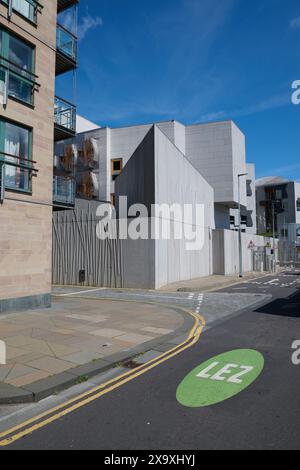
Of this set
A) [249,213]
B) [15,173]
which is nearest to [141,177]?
[15,173]

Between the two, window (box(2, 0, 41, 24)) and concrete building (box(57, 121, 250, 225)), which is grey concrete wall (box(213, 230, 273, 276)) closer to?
concrete building (box(57, 121, 250, 225))

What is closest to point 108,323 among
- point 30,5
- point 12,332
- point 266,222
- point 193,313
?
point 12,332

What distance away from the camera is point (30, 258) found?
1298cm

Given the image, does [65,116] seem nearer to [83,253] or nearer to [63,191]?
[63,191]

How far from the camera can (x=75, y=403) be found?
5141 millimetres

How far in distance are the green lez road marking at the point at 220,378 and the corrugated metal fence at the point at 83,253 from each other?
54.2 ft

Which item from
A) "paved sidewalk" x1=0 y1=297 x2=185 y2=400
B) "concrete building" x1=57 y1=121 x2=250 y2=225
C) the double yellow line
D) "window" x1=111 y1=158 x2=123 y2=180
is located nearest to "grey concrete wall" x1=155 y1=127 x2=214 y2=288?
"paved sidewalk" x1=0 y1=297 x2=185 y2=400

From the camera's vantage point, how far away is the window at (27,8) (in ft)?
41.9

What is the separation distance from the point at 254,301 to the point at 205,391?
11.6m

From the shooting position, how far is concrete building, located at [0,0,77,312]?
39.9 ft

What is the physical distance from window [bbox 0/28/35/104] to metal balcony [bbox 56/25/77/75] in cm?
182

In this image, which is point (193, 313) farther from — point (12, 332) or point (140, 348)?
point (12, 332)

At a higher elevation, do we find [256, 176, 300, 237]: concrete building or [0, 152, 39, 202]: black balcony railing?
[256, 176, 300, 237]: concrete building

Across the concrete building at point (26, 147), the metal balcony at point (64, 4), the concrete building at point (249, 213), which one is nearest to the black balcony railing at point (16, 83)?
the concrete building at point (26, 147)
